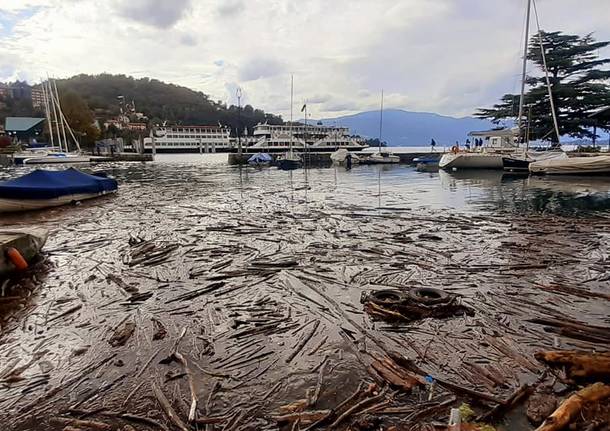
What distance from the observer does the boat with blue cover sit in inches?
557

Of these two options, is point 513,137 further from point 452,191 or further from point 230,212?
point 230,212

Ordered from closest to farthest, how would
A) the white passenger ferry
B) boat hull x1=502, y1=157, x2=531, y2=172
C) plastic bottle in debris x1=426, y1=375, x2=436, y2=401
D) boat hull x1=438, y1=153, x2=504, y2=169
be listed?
plastic bottle in debris x1=426, y1=375, x2=436, y2=401
boat hull x1=502, y1=157, x2=531, y2=172
boat hull x1=438, y1=153, x2=504, y2=169
the white passenger ferry

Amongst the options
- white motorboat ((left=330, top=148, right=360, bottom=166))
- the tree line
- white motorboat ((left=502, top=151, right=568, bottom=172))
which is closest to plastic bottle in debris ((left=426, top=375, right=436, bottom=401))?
white motorboat ((left=502, top=151, right=568, bottom=172))

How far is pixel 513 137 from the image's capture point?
142ft

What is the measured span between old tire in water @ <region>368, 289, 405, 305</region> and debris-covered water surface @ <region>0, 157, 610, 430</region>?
0.18 ft

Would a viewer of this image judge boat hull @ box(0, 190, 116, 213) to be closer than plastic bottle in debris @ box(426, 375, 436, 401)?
No

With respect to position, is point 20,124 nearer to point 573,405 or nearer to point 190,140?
point 190,140

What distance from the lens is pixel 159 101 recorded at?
14638 cm

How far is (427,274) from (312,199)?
39.2 ft

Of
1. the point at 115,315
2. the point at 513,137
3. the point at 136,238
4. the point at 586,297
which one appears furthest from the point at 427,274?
the point at 513,137

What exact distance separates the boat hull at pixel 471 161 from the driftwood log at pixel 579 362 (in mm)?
39017

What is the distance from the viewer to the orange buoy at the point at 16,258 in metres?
7.03

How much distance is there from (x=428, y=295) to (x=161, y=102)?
158m

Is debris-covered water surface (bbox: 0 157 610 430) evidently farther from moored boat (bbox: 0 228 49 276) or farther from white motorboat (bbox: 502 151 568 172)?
white motorboat (bbox: 502 151 568 172)
